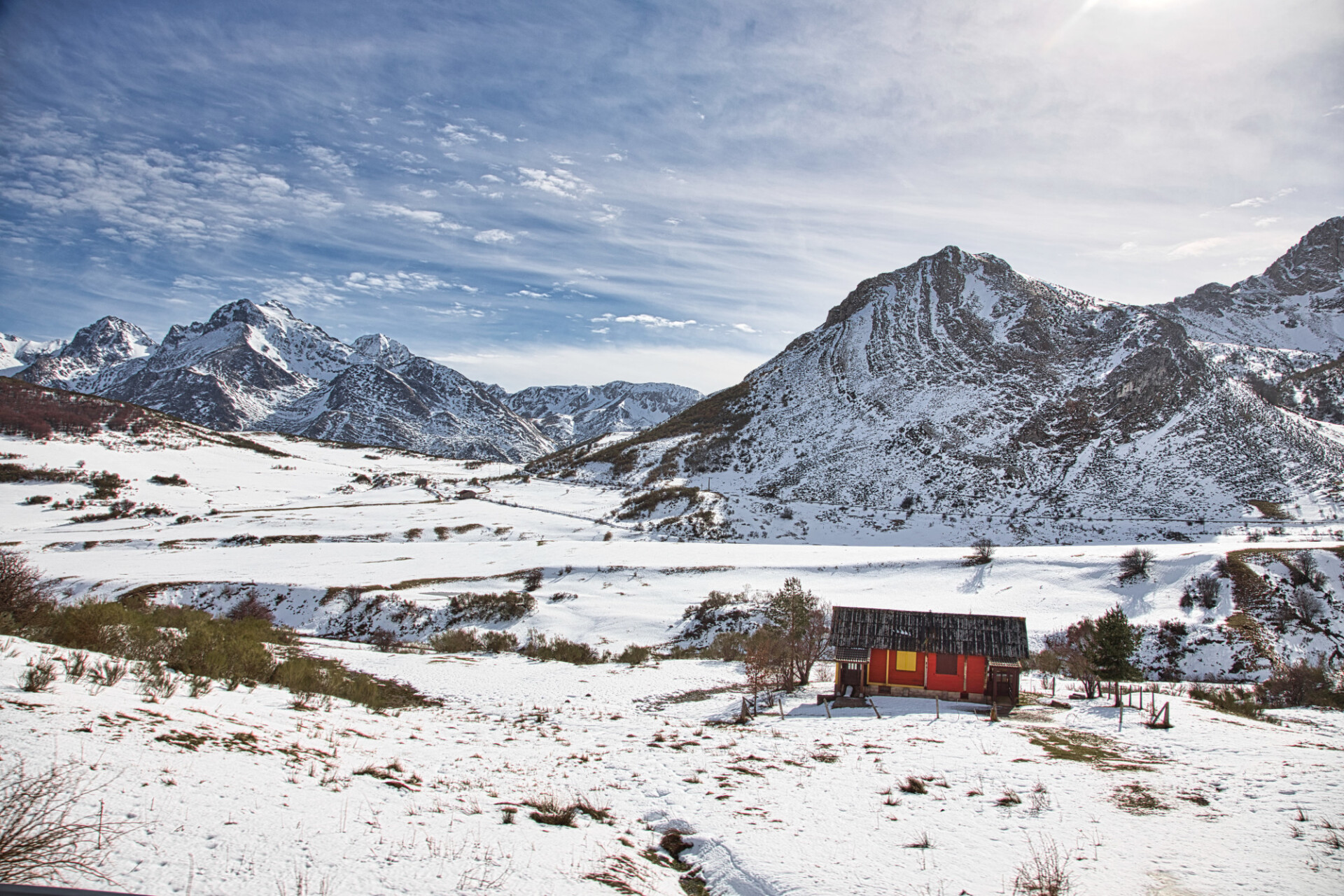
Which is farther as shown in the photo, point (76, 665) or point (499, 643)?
point (499, 643)

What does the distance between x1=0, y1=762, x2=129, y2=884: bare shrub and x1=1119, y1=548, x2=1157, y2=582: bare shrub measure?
167 ft

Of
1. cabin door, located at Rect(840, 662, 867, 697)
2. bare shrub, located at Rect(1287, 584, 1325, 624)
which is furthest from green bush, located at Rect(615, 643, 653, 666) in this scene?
bare shrub, located at Rect(1287, 584, 1325, 624)

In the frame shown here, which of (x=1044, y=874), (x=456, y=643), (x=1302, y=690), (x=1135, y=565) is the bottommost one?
(x=456, y=643)

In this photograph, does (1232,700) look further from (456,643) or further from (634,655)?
(456,643)

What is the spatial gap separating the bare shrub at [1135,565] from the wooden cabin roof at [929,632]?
22.8 meters

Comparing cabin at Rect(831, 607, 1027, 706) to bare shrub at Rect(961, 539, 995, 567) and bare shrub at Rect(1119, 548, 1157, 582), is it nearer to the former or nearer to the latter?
bare shrub at Rect(961, 539, 995, 567)

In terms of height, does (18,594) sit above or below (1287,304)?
below

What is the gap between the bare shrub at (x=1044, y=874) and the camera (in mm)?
7715

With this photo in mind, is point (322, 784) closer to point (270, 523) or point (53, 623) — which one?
point (53, 623)

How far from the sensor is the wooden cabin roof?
2394cm

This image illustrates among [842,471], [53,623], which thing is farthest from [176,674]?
[842,471]

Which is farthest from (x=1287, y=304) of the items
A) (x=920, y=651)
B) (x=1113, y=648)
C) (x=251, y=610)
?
(x=251, y=610)

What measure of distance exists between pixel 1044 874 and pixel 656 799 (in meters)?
6.28

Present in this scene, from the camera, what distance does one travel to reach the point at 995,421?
308ft
